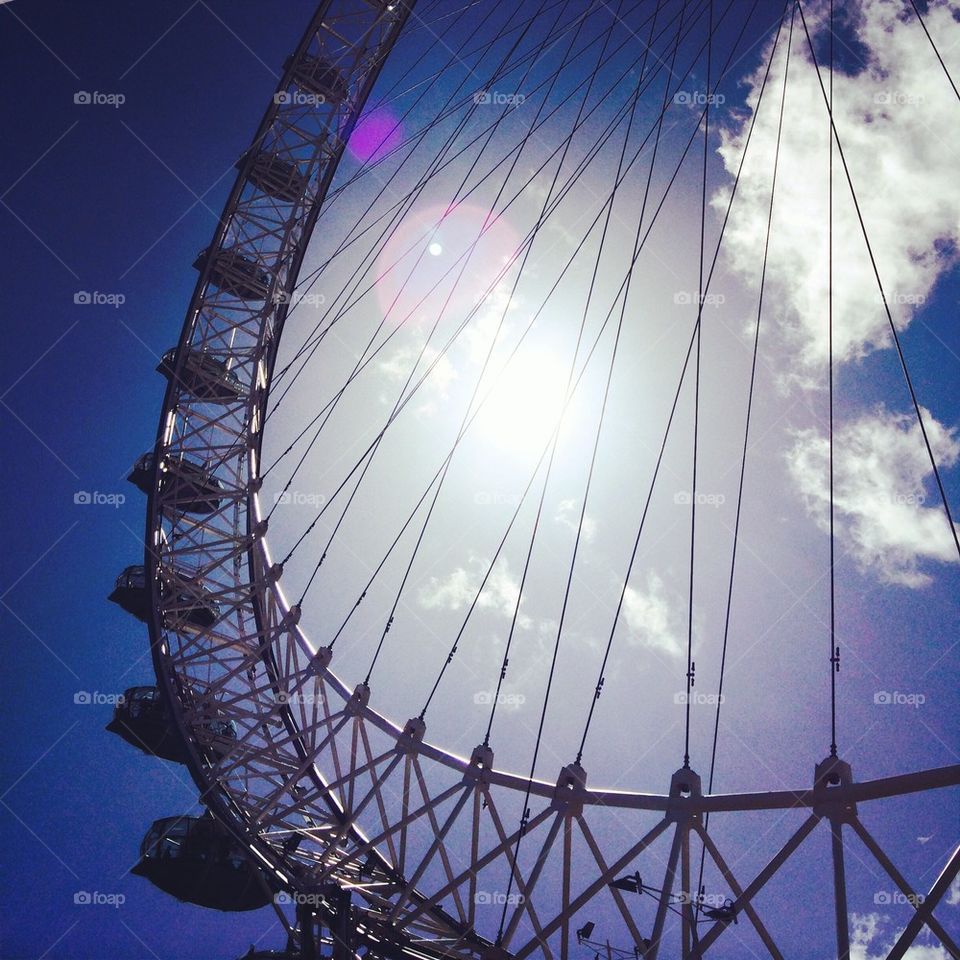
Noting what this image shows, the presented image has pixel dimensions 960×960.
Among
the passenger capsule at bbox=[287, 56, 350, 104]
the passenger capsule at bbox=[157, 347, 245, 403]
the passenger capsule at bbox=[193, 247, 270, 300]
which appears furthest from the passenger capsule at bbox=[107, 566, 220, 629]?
the passenger capsule at bbox=[287, 56, 350, 104]

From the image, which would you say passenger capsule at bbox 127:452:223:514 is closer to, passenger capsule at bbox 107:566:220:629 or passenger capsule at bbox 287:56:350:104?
passenger capsule at bbox 107:566:220:629

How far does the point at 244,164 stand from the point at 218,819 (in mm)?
19632

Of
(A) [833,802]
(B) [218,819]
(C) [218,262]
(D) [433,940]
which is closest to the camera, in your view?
(A) [833,802]

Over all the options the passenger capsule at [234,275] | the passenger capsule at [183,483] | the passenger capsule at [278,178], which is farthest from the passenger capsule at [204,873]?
the passenger capsule at [278,178]

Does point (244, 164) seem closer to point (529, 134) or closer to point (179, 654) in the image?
point (529, 134)

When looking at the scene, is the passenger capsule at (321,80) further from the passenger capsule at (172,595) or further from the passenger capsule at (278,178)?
the passenger capsule at (172,595)

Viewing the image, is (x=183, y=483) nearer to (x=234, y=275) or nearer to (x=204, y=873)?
(x=234, y=275)

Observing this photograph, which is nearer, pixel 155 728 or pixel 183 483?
pixel 155 728

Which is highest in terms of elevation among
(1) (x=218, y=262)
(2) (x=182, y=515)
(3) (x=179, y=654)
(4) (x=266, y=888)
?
(1) (x=218, y=262)

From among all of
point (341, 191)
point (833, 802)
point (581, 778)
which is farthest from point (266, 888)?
point (341, 191)

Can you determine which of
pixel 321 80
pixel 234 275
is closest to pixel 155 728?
pixel 234 275

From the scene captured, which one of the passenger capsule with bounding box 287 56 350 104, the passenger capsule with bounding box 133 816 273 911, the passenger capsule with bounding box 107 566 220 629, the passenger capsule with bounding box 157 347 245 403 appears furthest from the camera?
the passenger capsule with bounding box 287 56 350 104

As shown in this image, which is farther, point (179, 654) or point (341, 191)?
point (341, 191)

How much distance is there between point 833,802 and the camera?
374 inches
